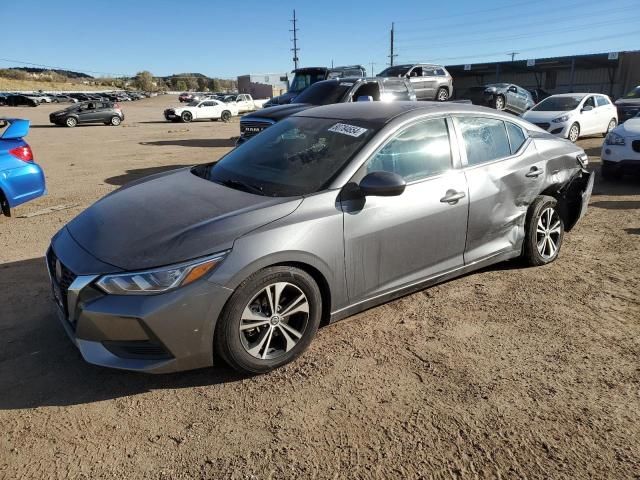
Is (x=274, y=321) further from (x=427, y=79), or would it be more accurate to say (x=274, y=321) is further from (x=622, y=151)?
(x=427, y=79)

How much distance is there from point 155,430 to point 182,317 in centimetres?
62

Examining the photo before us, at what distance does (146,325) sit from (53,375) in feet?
3.20

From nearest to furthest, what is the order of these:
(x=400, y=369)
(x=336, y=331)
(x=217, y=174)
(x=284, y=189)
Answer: (x=400, y=369), (x=284, y=189), (x=336, y=331), (x=217, y=174)

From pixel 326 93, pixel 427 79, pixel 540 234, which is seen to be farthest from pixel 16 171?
pixel 427 79

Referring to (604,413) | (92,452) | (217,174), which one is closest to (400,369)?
(604,413)

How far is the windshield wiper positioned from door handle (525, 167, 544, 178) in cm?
252

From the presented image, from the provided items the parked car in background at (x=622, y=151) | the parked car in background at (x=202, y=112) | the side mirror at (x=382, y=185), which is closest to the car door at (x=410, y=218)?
the side mirror at (x=382, y=185)

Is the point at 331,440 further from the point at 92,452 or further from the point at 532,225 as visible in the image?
the point at 532,225

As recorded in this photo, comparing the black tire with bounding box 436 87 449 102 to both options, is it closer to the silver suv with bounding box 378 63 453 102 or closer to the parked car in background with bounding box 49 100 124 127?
the silver suv with bounding box 378 63 453 102

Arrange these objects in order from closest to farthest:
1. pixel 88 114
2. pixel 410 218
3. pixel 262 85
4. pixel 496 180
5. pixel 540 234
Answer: pixel 410 218 → pixel 496 180 → pixel 540 234 → pixel 88 114 → pixel 262 85

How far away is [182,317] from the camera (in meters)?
2.58

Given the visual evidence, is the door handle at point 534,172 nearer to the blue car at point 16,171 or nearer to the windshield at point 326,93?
the blue car at point 16,171

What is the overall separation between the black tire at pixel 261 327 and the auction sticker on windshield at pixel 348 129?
3.94 feet

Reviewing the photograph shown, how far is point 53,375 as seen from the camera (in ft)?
9.77
